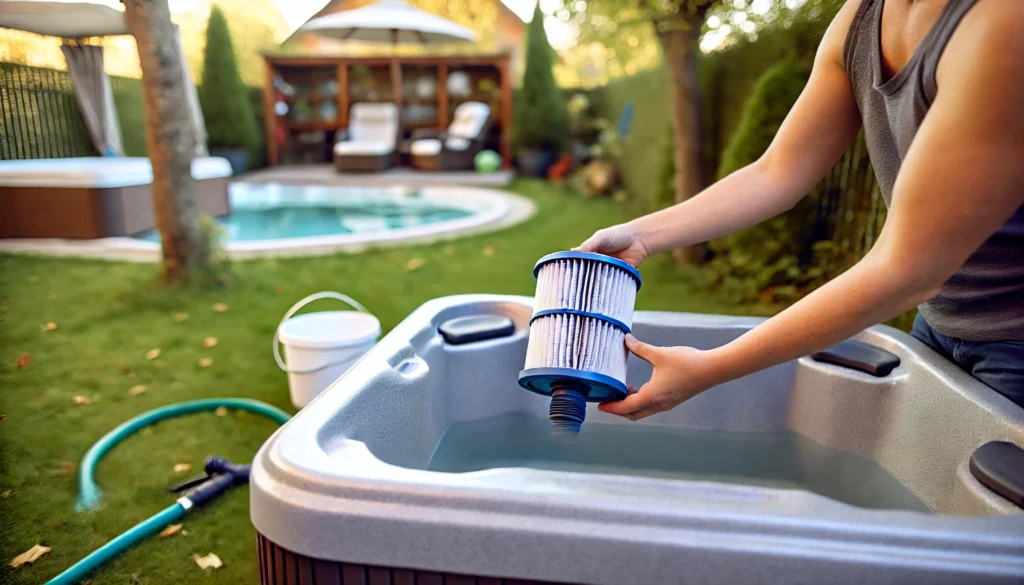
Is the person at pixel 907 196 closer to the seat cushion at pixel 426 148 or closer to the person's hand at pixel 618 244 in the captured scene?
the person's hand at pixel 618 244

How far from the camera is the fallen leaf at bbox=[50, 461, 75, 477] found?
5.83ft

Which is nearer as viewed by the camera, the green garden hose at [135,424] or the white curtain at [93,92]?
the white curtain at [93,92]

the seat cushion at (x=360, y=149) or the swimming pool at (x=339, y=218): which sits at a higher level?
the seat cushion at (x=360, y=149)

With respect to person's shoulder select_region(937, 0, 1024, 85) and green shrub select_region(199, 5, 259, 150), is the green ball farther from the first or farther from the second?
person's shoulder select_region(937, 0, 1024, 85)

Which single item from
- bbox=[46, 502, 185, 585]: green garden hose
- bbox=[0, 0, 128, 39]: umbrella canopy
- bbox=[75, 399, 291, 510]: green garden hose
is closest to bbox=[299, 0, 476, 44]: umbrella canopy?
bbox=[75, 399, 291, 510]: green garden hose

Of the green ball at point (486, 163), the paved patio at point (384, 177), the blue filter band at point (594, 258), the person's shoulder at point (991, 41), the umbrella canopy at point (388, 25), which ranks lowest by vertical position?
the paved patio at point (384, 177)

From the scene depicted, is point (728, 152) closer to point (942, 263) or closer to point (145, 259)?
point (942, 263)

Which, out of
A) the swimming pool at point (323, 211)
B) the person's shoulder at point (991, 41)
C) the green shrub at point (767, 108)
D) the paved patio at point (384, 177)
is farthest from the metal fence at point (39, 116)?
the paved patio at point (384, 177)

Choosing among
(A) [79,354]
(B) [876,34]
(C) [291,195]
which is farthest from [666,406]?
(C) [291,195]

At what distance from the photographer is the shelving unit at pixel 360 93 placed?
10734 mm

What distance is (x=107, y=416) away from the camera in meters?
2.14

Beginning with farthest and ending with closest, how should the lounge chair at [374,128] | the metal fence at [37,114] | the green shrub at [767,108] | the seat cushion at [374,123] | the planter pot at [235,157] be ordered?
the seat cushion at [374,123]
the lounge chair at [374,128]
the planter pot at [235,157]
the green shrub at [767,108]
the metal fence at [37,114]

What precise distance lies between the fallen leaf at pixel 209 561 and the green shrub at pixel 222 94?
9.21m

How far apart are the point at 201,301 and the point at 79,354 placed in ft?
2.53
